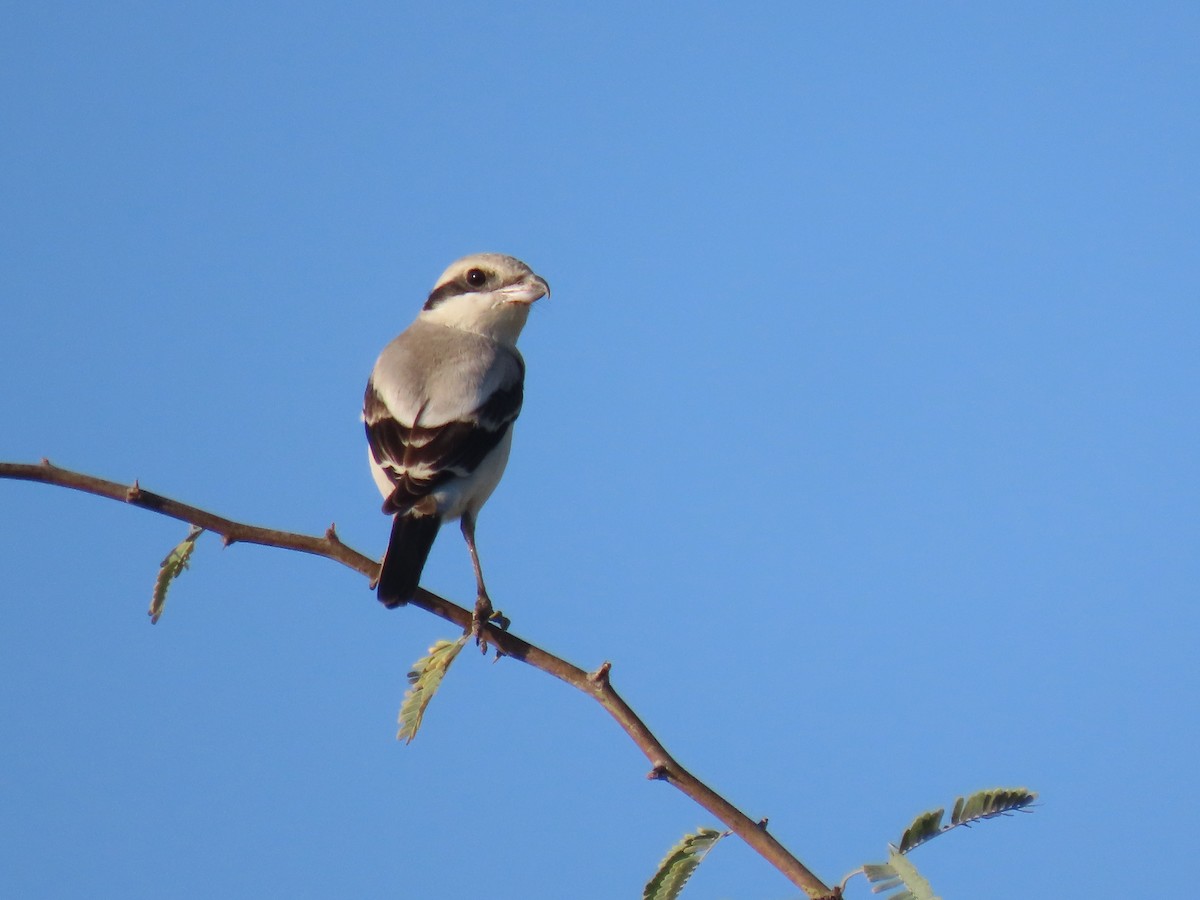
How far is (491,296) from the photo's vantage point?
729cm

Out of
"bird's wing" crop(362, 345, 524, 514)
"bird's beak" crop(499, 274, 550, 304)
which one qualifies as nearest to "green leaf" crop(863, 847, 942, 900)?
"bird's wing" crop(362, 345, 524, 514)

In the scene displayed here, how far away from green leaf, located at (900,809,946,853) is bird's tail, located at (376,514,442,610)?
2321 mm

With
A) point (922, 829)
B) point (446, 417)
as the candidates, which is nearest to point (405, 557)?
point (446, 417)

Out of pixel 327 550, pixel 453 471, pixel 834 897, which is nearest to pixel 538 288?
pixel 453 471

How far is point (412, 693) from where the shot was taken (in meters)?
3.29

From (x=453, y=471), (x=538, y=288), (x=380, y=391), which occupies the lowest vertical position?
(x=453, y=471)

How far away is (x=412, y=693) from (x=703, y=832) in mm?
991

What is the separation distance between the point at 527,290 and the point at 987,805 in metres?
5.13

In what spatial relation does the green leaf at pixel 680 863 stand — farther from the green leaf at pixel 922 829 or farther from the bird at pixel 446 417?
the bird at pixel 446 417

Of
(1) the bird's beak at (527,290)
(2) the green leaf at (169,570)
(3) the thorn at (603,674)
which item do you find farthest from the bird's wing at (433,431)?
(3) the thorn at (603,674)

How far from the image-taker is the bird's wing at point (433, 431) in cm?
560

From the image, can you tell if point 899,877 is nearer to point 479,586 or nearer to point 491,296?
point 479,586

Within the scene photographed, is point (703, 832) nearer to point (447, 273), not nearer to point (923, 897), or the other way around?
point (923, 897)

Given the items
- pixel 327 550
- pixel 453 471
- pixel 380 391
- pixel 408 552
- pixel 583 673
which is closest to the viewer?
pixel 583 673
